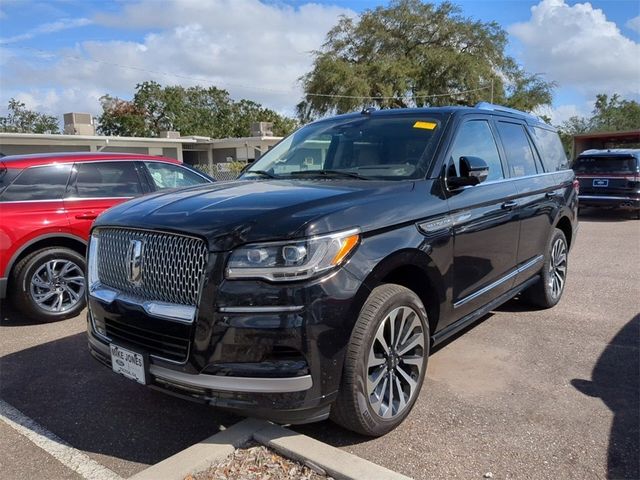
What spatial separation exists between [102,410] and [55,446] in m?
0.46

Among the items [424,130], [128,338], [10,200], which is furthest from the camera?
[10,200]

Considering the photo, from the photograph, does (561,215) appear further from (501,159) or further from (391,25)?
(391,25)

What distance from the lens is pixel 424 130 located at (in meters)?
4.02

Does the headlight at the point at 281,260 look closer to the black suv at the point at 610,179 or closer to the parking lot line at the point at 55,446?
the parking lot line at the point at 55,446

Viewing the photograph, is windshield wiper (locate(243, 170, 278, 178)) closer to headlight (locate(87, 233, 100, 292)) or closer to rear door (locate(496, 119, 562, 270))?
headlight (locate(87, 233, 100, 292))

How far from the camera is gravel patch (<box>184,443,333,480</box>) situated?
9.05 ft

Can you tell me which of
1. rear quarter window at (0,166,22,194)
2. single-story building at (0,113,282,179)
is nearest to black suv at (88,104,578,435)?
rear quarter window at (0,166,22,194)

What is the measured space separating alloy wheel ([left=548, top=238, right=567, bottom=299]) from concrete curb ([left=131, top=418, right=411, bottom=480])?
3.70 meters

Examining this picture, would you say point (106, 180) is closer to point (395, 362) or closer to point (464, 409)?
point (395, 362)

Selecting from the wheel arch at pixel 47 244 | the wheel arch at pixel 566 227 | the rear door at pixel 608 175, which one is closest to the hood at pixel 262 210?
the wheel arch at pixel 47 244

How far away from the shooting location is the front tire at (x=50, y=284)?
559 centimetres

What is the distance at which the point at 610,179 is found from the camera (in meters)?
13.6

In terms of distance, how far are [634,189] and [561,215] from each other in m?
9.12

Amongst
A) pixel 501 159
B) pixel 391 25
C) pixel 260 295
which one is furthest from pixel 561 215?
pixel 391 25
